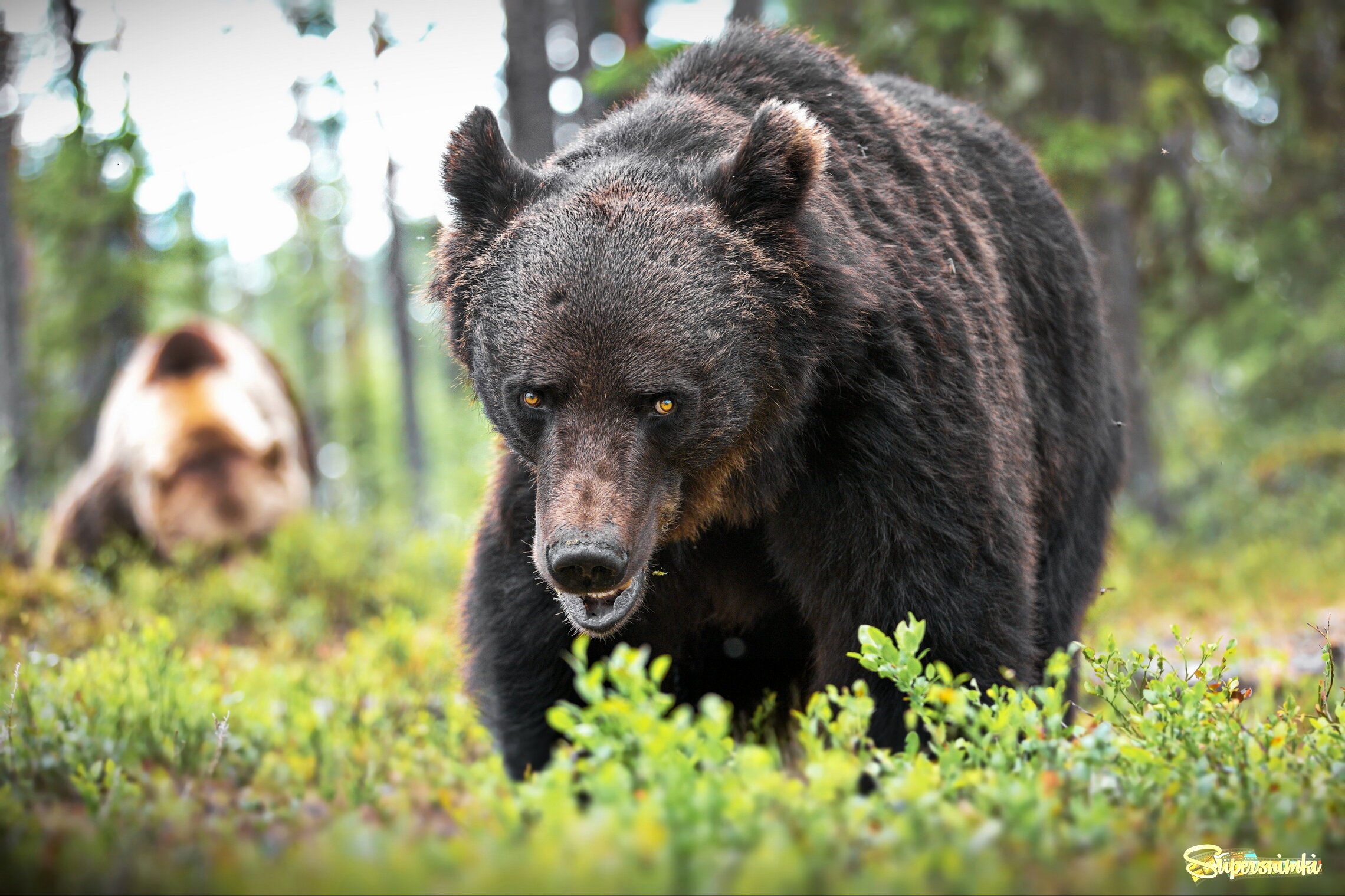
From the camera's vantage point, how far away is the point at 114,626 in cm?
676

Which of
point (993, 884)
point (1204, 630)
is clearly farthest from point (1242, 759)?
point (1204, 630)

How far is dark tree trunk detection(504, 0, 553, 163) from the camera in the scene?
868 centimetres

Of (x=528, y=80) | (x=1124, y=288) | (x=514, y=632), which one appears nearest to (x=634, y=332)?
(x=514, y=632)

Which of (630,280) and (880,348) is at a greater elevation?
(630,280)

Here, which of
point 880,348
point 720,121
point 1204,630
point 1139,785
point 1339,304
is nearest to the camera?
point 1139,785

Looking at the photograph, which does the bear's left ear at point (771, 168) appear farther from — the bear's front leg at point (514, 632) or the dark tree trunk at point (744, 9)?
the dark tree trunk at point (744, 9)

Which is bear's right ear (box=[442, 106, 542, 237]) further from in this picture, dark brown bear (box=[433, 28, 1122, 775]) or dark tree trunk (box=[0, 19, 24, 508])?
dark tree trunk (box=[0, 19, 24, 508])

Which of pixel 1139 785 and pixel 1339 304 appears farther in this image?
pixel 1339 304

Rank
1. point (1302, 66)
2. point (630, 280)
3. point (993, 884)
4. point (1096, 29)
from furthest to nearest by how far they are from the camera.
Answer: point (1302, 66), point (1096, 29), point (630, 280), point (993, 884)

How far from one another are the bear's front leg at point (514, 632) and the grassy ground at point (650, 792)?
0.24 meters

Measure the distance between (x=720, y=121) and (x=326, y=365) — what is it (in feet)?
130

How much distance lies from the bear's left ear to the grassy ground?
1.54m

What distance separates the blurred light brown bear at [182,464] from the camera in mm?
10234

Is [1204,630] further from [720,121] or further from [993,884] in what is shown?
[993,884]
